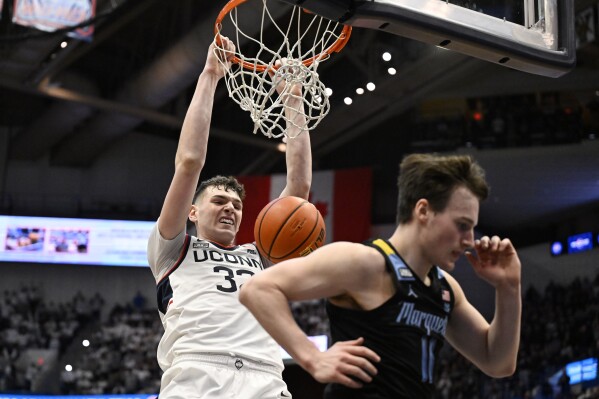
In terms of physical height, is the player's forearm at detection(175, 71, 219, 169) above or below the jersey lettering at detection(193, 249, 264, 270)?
above

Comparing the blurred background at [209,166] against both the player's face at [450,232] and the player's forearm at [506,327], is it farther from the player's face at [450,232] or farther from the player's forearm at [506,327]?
the player's face at [450,232]

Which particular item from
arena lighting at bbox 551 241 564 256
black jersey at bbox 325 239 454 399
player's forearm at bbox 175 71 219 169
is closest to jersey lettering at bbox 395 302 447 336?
black jersey at bbox 325 239 454 399

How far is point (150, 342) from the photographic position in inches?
725

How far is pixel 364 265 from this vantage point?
2.52m

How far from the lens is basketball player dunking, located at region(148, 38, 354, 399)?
3.88m

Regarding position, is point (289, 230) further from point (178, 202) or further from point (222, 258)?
point (178, 202)

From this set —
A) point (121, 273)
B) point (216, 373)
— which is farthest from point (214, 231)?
point (121, 273)

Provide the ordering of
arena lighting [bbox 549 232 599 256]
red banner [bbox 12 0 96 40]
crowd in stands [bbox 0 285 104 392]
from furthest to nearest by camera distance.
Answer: crowd in stands [bbox 0 285 104 392], arena lighting [bbox 549 232 599 256], red banner [bbox 12 0 96 40]

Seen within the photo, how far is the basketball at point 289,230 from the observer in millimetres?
4105

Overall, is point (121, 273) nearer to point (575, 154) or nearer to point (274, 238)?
point (575, 154)

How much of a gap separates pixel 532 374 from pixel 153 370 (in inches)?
331

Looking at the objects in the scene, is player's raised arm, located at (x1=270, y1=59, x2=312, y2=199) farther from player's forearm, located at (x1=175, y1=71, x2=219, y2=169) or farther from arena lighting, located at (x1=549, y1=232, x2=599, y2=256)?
arena lighting, located at (x1=549, y1=232, x2=599, y2=256)

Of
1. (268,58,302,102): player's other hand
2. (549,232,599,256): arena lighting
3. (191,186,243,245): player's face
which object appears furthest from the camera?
(549,232,599,256): arena lighting

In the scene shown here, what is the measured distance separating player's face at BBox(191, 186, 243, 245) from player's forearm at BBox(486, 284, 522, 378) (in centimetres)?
192
